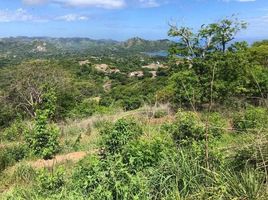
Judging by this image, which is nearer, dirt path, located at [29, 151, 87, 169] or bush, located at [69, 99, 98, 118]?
dirt path, located at [29, 151, 87, 169]

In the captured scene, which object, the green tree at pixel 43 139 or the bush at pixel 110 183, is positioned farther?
the green tree at pixel 43 139

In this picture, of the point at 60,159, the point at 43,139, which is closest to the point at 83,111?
the point at 43,139

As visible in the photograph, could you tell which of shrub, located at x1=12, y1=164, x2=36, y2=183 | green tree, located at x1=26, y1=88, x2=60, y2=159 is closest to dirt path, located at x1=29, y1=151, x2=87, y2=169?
green tree, located at x1=26, y1=88, x2=60, y2=159

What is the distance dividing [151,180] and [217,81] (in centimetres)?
1259

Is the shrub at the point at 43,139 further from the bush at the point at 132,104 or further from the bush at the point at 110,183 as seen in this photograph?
the bush at the point at 132,104

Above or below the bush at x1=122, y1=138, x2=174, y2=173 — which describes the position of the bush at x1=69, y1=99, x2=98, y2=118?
below

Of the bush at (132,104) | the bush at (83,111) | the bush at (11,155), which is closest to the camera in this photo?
the bush at (11,155)

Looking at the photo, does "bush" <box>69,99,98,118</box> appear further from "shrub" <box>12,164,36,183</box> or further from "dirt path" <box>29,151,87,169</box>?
"shrub" <box>12,164,36,183</box>

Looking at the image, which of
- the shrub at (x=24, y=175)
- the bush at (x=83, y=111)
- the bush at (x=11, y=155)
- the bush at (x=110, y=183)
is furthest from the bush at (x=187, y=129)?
the bush at (x=83, y=111)

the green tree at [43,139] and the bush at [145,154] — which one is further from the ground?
the bush at [145,154]

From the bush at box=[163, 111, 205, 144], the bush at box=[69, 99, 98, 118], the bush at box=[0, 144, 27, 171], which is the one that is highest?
the bush at box=[163, 111, 205, 144]

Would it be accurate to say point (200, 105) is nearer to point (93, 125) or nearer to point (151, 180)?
point (93, 125)

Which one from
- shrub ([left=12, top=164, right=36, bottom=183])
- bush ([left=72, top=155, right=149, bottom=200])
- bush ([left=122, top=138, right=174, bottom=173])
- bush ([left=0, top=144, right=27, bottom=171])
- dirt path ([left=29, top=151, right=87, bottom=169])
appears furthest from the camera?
bush ([left=0, top=144, right=27, bottom=171])

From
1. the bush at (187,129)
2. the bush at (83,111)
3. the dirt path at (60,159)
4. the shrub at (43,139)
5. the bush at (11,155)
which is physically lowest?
the bush at (83,111)
